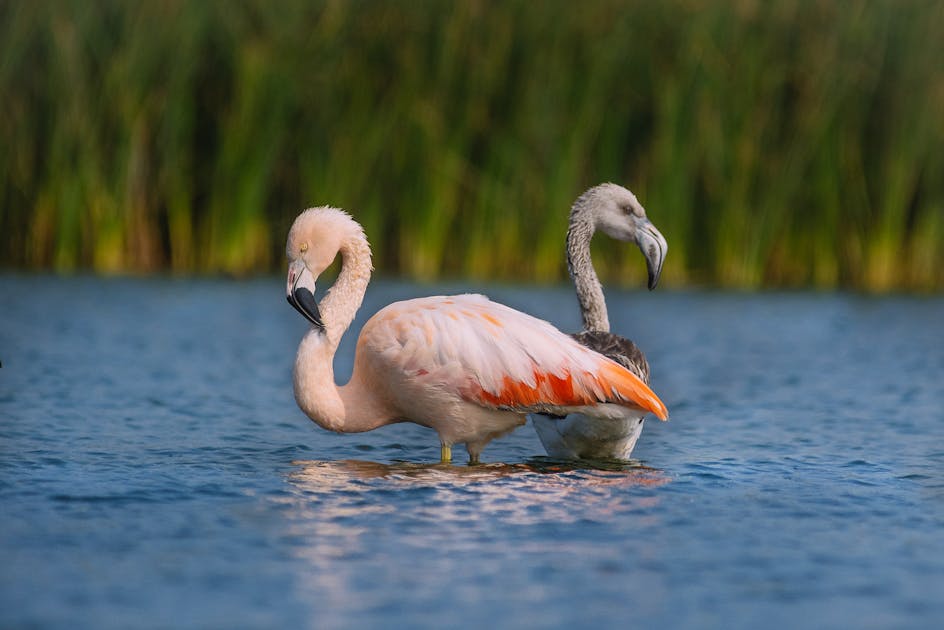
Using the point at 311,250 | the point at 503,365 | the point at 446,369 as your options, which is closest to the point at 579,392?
the point at 503,365

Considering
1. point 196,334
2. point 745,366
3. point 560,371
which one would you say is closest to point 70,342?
point 196,334

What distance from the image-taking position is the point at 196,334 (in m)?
11.4

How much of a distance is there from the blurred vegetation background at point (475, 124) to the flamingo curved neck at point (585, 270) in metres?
6.14

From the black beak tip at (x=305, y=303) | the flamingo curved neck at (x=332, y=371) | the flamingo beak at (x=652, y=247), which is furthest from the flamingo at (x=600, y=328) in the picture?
the black beak tip at (x=305, y=303)

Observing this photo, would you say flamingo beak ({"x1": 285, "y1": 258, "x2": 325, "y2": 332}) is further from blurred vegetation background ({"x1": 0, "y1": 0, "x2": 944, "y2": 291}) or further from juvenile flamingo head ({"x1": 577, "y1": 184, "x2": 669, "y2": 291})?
blurred vegetation background ({"x1": 0, "y1": 0, "x2": 944, "y2": 291})

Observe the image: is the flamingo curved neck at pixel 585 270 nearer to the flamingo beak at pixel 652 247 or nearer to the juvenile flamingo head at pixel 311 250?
the flamingo beak at pixel 652 247

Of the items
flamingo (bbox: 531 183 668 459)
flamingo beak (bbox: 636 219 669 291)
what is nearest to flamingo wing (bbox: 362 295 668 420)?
flamingo (bbox: 531 183 668 459)

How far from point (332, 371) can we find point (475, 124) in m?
7.72

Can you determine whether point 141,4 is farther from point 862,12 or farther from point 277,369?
point 862,12

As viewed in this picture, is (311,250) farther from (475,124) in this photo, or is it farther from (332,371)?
(475,124)

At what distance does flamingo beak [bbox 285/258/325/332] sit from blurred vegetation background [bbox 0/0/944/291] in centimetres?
741

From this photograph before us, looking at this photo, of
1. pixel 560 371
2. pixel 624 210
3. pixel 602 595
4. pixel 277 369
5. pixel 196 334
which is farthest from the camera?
pixel 196 334

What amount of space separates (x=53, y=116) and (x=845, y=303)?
298 inches

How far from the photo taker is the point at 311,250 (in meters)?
6.53
